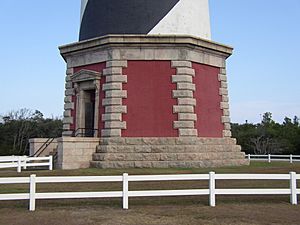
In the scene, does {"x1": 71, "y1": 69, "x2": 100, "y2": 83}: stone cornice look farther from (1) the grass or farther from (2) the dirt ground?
(2) the dirt ground

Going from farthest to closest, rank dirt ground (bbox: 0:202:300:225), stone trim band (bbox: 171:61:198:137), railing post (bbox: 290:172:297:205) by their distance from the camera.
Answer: stone trim band (bbox: 171:61:198:137) < railing post (bbox: 290:172:297:205) < dirt ground (bbox: 0:202:300:225)

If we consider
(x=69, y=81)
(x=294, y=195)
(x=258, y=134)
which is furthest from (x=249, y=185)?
(x=258, y=134)

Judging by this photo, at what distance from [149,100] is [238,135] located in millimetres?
38417

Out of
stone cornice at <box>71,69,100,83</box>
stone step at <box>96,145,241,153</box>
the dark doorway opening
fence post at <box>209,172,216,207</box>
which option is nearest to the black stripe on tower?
stone cornice at <box>71,69,100,83</box>

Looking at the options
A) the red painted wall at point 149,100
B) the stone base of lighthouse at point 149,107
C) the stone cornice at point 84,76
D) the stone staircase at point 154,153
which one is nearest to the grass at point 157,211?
the stone staircase at point 154,153

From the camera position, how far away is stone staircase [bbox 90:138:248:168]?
15.9m

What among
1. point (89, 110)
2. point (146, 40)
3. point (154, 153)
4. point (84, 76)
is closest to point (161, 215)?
point (154, 153)

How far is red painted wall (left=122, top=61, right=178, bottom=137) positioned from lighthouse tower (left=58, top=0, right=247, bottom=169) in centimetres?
4

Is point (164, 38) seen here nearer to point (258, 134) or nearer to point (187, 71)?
point (187, 71)

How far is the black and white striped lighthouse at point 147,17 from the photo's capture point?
1792 cm

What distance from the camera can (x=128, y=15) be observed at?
18.2 metres

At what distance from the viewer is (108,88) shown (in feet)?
55.7

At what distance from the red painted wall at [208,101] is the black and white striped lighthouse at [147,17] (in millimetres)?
1896

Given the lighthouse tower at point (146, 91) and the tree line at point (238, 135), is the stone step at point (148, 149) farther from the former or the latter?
the tree line at point (238, 135)
